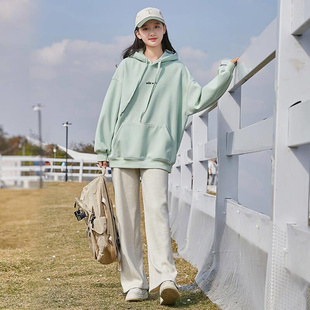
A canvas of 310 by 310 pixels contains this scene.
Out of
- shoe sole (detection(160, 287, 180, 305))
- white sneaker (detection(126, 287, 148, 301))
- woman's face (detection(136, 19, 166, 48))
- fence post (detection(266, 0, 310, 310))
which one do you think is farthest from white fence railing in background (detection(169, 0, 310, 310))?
woman's face (detection(136, 19, 166, 48))

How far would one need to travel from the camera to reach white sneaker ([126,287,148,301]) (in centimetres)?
260

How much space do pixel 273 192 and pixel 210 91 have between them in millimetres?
970

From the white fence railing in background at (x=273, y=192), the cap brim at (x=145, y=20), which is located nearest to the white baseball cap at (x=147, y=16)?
the cap brim at (x=145, y=20)

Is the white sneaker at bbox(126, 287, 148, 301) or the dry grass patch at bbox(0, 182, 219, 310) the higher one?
the white sneaker at bbox(126, 287, 148, 301)

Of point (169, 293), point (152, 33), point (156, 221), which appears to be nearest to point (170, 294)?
point (169, 293)

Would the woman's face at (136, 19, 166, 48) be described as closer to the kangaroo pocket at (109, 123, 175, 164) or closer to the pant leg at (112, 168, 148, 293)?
the kangaroo pocket at (109, 123, 175, 164)

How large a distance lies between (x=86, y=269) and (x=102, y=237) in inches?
36.8

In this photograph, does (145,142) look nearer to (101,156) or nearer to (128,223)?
(101,156)

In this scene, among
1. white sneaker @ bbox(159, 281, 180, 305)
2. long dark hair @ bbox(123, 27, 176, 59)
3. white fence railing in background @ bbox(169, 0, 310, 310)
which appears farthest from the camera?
long dark hair @ bbox(123, 27, 176, 59)

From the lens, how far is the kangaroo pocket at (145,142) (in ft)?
8.68

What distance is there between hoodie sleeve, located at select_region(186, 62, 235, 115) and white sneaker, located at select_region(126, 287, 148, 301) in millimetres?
820

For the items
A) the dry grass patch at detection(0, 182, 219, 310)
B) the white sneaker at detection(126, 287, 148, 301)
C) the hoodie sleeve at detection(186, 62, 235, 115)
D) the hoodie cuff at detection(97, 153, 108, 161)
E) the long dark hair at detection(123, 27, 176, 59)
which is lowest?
the dry grass patch at detection(0, 182, 219, 310)

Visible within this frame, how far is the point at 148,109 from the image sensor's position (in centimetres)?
268

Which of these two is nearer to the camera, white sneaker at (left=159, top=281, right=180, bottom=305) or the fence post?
the fence post
